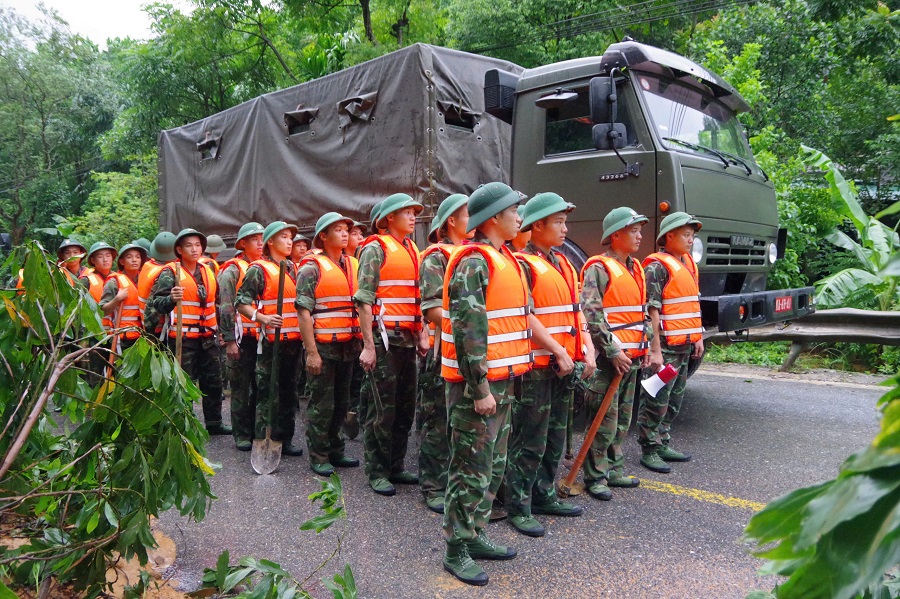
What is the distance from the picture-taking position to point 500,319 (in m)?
3.72

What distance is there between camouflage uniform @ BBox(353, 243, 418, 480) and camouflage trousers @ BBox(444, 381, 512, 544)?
142cm

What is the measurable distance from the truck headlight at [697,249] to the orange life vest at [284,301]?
320 centimetres

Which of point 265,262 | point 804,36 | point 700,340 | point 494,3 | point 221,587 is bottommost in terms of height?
point 221,587

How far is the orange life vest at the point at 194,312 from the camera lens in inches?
276

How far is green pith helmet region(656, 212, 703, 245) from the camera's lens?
17.1 feet

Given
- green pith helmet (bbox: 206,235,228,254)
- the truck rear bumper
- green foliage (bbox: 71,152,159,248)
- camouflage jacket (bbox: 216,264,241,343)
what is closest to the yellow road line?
the truck rear bumper

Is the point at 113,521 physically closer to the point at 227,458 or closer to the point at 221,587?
the point at 221,587

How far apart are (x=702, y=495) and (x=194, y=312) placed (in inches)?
192

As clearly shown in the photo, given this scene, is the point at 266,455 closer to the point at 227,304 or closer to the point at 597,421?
the point at 227,304

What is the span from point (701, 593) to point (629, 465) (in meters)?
2.15

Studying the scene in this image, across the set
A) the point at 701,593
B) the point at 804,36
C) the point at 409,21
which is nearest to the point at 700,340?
the point at 701,593

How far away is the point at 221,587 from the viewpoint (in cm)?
280

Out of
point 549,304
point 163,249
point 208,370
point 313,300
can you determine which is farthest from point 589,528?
point 163,249

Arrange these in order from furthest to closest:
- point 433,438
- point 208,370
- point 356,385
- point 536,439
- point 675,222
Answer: point 208,370 < point 356,385 < point 675,222 < point 433,438 < point 536,439
